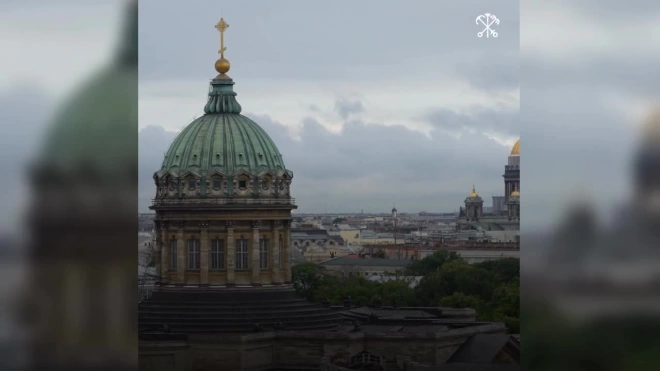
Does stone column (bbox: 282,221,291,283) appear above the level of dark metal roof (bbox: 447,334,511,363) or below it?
above

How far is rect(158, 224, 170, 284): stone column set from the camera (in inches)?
1171

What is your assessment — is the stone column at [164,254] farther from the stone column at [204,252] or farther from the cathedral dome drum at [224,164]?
the cathedral dome drum at [224,164]

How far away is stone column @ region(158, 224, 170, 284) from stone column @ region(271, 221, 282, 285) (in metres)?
2.11

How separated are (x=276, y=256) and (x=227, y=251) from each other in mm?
989

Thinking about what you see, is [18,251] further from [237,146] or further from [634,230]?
[237,146]

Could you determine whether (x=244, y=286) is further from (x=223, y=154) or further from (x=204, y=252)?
(x=223, y=154)

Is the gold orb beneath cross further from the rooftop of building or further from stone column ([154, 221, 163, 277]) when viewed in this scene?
stone column ([154, 221, 163, 277])

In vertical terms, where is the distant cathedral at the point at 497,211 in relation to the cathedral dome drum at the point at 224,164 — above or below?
below

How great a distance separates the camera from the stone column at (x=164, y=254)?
2973 cm

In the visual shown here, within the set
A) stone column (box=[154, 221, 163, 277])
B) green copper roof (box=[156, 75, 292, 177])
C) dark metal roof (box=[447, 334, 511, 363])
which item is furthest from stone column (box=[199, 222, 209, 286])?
dark metal roof (box=[447, 334, 511, 363])

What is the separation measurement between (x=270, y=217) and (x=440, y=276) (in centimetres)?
551

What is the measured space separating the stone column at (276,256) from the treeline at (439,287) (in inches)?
21.2

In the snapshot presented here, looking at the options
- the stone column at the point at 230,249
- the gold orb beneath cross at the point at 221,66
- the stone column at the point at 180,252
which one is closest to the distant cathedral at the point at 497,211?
the gold orb beneath cross at the point at 221,66

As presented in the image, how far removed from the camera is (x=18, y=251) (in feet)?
20.0
